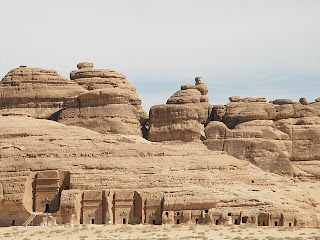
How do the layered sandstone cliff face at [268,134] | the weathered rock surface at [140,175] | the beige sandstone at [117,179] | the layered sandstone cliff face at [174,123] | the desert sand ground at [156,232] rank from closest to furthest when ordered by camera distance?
the desert sand ground at [156,232]
the beige sandstone at [117,179]
the weathered rock surface at [140,175]
the layered sandstone cliff face at [174,123]
the layered sandstone cliff face at [268,134]

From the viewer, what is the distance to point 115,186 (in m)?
59.2

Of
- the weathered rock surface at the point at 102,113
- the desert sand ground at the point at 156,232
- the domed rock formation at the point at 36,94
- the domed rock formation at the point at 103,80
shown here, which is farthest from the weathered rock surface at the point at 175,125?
the desert sand ground at the point at 156,232

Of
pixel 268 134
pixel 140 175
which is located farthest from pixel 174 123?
pixel 140 175

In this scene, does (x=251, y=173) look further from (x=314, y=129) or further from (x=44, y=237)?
(x=314, y=129)

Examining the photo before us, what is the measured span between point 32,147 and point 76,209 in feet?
21.7

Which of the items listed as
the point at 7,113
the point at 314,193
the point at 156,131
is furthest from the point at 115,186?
the point at 314,193

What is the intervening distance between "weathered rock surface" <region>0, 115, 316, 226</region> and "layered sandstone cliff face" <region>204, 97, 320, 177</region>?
784 inches

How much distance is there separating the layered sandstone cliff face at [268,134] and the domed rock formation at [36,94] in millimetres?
17556

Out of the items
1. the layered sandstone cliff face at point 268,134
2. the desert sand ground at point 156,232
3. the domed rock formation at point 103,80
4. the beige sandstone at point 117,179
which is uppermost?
the domed rock formation at point 103,80

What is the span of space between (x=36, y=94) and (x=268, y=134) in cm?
2722

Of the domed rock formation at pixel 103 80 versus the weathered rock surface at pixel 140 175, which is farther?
the domed rock formation at pixel 103 80

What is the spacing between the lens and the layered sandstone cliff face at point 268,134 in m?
84.5

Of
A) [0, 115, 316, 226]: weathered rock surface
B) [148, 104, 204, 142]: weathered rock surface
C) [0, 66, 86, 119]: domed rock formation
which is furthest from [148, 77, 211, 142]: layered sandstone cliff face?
[0, 115, 316, 226]: weathered rock surface

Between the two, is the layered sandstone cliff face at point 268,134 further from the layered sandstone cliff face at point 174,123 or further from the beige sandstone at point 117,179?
the beige sandstone at point 117,179
